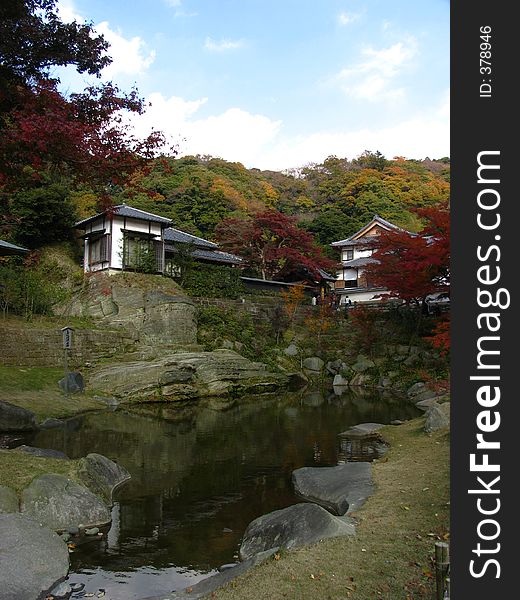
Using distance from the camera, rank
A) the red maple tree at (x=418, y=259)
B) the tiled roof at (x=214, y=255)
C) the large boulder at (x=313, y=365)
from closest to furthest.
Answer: the red maple tree at (x=418, y=259) → the large boulder at (x=313, y=365) → the tiled roof at (x=214, y=255)

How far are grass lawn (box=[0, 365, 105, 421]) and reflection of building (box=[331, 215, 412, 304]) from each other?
25914 mm

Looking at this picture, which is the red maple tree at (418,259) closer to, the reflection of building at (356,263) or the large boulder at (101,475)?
the reflection of building at (356,263)

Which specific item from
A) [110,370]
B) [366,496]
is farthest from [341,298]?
[366,496]

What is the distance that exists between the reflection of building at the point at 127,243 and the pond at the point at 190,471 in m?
11.4

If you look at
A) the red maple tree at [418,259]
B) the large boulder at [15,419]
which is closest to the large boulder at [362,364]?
the red maple tree at [418,259]

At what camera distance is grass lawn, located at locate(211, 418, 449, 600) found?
14.0 feet

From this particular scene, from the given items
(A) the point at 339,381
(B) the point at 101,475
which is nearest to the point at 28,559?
(B) the point at 101,475

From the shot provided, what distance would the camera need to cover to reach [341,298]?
4075cm

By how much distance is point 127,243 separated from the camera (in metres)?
27.6

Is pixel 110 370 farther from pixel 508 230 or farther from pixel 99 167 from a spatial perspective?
→ pixel 508 230

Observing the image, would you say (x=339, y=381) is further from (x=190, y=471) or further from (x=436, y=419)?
(x=190, y=471)

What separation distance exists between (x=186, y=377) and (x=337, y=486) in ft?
41.0

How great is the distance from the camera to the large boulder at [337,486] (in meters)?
7.21

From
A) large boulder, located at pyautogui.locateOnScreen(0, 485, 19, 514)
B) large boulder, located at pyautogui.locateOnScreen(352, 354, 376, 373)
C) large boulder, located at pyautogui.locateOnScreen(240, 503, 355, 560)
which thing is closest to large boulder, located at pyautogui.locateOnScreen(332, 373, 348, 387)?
large boulder, located at pyautogui.locateOnScreen(352, 354, 376, 373)
